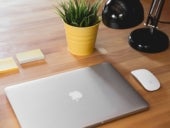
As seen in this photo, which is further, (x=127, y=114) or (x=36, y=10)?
(x=36, y=10)

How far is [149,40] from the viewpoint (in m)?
1.22

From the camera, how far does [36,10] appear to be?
1496mm

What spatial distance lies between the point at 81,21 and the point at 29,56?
0.76 feet

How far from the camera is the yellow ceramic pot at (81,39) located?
1.11 metres

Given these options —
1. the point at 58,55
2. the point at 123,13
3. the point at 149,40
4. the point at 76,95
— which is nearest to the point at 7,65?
the point at 58,55

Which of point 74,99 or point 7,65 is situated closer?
point 74,99

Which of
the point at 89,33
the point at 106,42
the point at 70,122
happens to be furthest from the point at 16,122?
the point at 106,42

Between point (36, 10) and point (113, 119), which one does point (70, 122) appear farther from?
point (36, 10)

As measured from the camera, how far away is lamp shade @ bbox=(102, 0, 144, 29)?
104 cm

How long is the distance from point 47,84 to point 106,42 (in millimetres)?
367

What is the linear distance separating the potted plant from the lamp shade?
0.06m

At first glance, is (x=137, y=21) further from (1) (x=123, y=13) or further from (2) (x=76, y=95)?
(2) (x=76, y=95)

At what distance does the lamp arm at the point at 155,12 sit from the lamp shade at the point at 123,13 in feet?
0.42

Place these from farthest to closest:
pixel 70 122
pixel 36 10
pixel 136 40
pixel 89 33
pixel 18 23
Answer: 1. pixel 36 10
2. pixel 18 23
3. pixel 136 40
4. pixel 89 33
5. pixel 70 122
